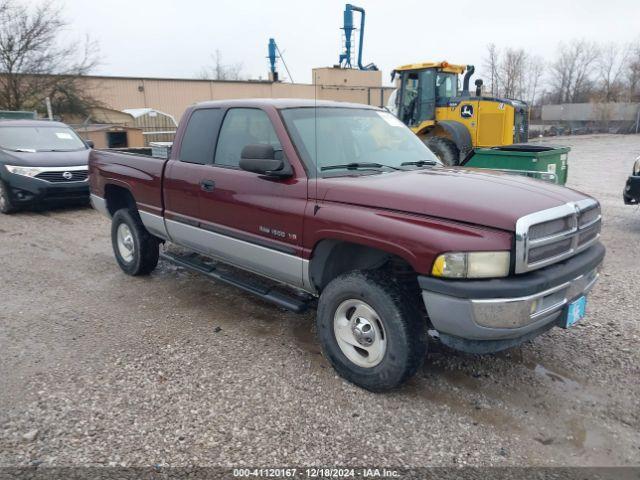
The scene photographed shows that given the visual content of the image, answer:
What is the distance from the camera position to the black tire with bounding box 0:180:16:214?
926cm

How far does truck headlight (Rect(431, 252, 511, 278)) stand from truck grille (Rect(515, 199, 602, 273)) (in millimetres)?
82

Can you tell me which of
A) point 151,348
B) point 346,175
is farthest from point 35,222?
point 346,175

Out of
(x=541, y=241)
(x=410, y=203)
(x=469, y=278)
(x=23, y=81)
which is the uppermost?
(x=23, y=81)

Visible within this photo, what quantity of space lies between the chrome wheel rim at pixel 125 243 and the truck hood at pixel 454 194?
10.6 ft

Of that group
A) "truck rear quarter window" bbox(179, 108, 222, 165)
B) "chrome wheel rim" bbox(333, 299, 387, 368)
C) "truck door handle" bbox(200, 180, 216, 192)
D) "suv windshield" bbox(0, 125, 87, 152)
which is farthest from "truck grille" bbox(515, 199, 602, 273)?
"suv windshield" bbox(0, 125, 87, 152)

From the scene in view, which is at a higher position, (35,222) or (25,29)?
(25,29)

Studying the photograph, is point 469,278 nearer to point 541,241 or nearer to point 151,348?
point 541,241

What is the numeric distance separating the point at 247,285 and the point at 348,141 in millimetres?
1510

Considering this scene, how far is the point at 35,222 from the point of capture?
29.2 feet

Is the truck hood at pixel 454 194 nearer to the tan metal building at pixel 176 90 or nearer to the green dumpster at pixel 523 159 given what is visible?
the green dumpster at pixel 523 159

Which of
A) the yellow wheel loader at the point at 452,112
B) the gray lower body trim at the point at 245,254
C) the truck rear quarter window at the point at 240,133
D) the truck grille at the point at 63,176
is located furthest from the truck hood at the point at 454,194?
the yellow wheel loader at the point at 452,112

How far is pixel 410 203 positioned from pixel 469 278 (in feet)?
1.92

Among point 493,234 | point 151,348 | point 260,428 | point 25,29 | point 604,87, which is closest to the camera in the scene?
point 493,234

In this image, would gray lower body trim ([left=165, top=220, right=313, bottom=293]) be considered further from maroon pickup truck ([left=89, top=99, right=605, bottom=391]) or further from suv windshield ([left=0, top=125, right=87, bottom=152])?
suv windshield ([left=0, top=125, right=87, bottom=152])
